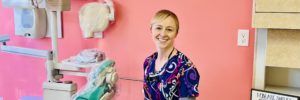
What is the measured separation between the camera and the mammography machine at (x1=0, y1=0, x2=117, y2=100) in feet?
5.87

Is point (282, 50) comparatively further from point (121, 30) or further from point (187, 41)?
point (121, 30)

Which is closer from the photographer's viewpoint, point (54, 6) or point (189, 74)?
point (189, 74)

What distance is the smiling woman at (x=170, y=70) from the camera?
1.38 metres

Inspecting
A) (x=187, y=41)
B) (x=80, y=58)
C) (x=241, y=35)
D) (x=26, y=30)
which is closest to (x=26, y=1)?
(x=26, y=30)

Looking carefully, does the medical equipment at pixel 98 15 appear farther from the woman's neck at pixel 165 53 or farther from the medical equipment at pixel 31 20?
the woman's neck at pixel 165 53

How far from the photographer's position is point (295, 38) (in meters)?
1.70

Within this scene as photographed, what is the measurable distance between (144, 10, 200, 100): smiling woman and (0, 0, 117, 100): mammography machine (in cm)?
43

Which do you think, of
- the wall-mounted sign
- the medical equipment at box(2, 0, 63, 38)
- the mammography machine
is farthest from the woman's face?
the medical equipment at box(2, 0, 63, 38)

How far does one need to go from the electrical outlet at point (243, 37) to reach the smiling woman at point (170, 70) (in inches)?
26.5

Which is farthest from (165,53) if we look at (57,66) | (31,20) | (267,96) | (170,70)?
(31,20)

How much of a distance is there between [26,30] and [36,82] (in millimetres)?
429

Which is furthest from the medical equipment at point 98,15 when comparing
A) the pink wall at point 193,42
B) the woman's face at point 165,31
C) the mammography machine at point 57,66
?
the woman's face at point 165,31

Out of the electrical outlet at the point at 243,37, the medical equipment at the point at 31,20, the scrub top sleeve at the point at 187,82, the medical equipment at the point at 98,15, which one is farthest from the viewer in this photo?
the medical equipment at the point at 31,20

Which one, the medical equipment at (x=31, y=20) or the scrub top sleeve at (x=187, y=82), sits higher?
the medical equipment at (x=31, y=20)
